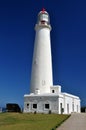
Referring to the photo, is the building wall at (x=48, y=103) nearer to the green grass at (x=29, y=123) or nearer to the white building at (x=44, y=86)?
the white building at (x=44, y=86)

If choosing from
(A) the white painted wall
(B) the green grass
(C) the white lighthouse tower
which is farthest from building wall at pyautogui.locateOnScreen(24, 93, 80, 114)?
(B) the green grass

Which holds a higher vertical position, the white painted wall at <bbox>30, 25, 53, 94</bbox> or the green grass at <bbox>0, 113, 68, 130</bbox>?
the white painted wall at <bbox>30, 25, 53, 94</bbox>

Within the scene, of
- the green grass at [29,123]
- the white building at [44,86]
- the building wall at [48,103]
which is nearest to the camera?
the green grass at [29,123]

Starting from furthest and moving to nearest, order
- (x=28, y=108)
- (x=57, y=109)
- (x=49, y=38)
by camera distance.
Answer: (x=49, y=38) < (x=28, y=108) < (x=57, y=109)

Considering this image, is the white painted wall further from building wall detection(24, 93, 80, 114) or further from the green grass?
the green grass

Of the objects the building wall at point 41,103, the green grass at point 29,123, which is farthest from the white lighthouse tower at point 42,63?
the green grass at point 29,123

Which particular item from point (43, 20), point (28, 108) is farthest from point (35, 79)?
point (43, 20)

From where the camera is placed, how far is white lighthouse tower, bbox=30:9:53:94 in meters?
39.6

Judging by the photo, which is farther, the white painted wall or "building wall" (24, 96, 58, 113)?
the white painted wall

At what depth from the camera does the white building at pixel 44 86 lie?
1473 inches

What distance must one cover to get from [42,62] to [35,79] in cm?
285

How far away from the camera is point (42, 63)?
3988cm

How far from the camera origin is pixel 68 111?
40.0 meters

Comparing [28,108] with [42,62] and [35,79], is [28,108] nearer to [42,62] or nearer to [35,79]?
[35,79]
